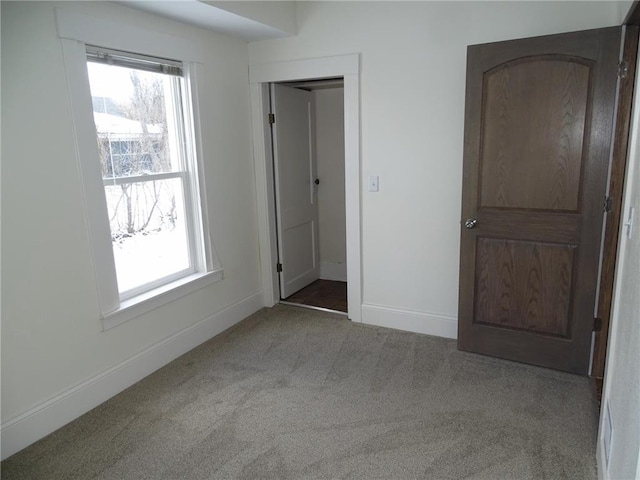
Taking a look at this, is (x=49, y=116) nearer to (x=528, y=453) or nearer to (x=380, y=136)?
(x=380, y=136)

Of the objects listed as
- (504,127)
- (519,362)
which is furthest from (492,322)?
(504,127)

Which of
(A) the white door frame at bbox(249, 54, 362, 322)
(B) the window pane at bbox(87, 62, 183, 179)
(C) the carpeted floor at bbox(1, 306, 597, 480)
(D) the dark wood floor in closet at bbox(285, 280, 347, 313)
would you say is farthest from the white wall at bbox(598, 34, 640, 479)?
(B) the window pane at bbox(87, 62, 183, 179)

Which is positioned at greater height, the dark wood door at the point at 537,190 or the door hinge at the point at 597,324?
the dark wood door at the point at 537,190

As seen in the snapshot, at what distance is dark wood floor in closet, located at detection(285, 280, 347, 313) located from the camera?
408 cm

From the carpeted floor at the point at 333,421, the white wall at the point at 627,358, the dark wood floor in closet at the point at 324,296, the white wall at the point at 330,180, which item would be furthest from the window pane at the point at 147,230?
the white wall at the point at 627,358

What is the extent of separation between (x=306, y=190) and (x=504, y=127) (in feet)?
7.17

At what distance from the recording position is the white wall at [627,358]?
1.35m

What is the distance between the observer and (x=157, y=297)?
9.43 feet

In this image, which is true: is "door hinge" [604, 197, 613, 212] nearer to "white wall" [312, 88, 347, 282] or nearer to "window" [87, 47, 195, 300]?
"white wall" [312, 88, 347, 282]

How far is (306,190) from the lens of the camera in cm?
444

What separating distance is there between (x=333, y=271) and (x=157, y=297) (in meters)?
2.32

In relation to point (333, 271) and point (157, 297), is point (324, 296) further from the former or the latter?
point (157, 297)

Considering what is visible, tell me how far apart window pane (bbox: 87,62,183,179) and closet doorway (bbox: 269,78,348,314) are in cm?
102

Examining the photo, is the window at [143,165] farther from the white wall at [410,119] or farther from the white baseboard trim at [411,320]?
the white baseboard trim at [411,320]
